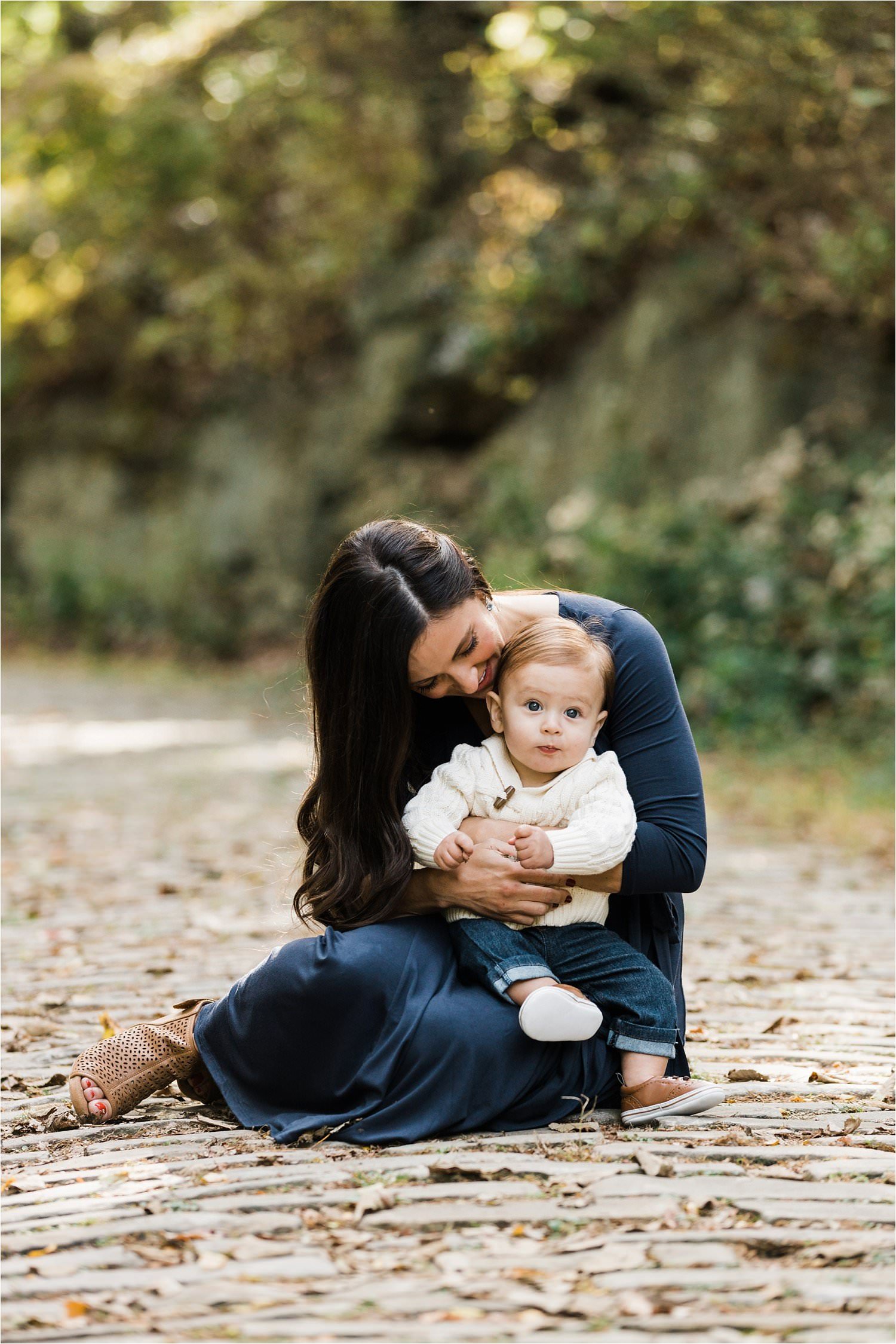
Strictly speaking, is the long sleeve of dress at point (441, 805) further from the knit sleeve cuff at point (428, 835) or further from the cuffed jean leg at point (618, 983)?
the cuffed jean leg at point (618, 983)

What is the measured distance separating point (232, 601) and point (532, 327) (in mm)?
6062

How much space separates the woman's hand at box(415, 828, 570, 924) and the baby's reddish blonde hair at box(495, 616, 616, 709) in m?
0.41

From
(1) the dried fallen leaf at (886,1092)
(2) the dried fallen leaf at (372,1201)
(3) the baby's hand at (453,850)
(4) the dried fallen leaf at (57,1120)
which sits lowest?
(1) the dried fallen leaf at (886,1092)

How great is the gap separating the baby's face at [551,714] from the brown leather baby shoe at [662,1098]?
2.55ft

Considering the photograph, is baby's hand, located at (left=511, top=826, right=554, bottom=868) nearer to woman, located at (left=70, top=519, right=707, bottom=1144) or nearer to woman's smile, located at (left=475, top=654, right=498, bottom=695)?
woman, located at (left=70, top=519, right=707, bottom=1144)

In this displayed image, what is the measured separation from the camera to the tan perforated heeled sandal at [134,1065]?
359 cm

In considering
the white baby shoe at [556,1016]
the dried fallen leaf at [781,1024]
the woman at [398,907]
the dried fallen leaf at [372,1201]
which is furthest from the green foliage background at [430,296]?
the dried fallen leaf at [372,1201]

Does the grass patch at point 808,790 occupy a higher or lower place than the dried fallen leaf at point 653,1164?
higher

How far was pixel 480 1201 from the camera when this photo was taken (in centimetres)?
294

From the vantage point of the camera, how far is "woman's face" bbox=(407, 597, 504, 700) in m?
3.52

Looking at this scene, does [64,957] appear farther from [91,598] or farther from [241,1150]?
[91,598]

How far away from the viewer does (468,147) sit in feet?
53.4

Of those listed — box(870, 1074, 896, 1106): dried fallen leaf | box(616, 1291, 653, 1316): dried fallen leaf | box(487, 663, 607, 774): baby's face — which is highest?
box(487, 663, 607, 774): baby's face

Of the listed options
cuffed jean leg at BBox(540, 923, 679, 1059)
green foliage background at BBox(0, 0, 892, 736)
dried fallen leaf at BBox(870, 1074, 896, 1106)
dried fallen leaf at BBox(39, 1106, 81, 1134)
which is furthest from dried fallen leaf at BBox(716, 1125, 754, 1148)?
green foliage background at BBox(0, 0, 892, 736)
